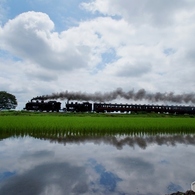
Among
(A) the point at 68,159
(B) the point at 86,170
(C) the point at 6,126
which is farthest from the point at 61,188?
(C) the point at 6,126

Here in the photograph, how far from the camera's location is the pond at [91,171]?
15.7 feet

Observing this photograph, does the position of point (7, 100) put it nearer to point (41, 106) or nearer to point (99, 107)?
point (41, 106)

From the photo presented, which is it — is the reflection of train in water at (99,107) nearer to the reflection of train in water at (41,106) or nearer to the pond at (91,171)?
the reflection of train in water at (41,106)

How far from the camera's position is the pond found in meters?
4.79

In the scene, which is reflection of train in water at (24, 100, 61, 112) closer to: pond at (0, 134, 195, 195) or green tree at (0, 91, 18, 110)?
green tree at (0, 91, 18, 110)

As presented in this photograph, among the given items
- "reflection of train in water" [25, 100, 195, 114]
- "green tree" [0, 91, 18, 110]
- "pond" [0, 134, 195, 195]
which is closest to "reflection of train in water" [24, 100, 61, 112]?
"reflection of train in water" [25, 100, 195, 114]

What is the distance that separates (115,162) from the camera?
282 inches

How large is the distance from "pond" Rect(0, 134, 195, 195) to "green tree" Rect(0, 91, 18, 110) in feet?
169

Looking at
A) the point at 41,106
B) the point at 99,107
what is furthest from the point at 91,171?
the point at 41,106

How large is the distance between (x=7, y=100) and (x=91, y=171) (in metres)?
56.9

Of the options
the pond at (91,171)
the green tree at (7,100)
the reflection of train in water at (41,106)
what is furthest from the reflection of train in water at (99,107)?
the pond at (91,171)

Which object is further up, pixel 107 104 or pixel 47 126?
pixel 107 104

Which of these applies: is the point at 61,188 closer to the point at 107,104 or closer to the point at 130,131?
the point at 130,131

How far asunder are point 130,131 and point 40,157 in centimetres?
993
